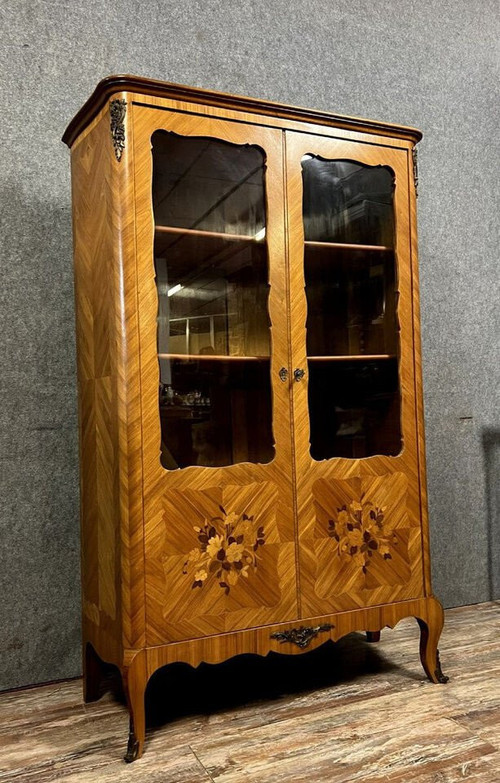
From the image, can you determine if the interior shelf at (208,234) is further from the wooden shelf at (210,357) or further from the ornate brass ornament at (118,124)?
the wooden shelf at (210,357)

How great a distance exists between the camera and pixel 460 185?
2857mm

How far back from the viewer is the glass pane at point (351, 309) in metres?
1.97

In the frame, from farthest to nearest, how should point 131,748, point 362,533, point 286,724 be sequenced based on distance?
1. point 362,533
2. point 286,724
3. point 131,748

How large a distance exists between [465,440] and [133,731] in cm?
180

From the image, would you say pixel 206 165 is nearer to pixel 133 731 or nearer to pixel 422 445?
pixel 422 445

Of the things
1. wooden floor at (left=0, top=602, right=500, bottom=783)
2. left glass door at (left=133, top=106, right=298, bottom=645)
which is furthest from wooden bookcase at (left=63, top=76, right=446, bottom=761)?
wooden floor at (left=0, top=602, right=500, bottom=783)

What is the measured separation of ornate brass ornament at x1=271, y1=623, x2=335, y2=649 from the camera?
1.86 metres

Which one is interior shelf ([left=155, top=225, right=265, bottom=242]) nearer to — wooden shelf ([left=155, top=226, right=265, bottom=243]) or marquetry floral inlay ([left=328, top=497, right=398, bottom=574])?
wooden shelf ([left=155, top=226, right=265, bottom=243])

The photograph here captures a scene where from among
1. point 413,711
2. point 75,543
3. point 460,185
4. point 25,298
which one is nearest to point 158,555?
point 75,543

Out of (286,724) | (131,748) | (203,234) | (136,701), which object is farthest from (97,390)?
(286,724)

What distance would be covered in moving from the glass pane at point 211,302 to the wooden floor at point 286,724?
27.7 inches

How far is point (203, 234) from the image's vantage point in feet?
6.07

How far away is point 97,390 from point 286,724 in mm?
Answer: 1037

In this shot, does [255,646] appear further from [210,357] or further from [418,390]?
[418,390]
